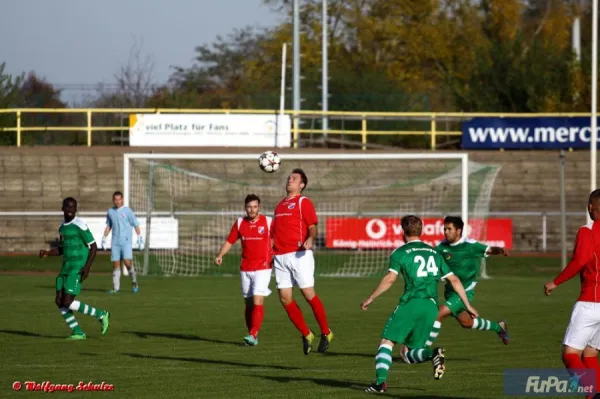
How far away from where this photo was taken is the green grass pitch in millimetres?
10914

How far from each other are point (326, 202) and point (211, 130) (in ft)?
18.1

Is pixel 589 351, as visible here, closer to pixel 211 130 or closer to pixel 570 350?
pixel 570 350

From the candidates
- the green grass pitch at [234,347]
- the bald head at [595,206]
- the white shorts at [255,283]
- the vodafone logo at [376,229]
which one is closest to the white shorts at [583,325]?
the bald head at [595,206]

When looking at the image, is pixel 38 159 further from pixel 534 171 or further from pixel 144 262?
pixel 534 171

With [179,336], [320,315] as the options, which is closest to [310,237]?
[320,315]

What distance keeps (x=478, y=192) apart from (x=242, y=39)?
44.5 metres

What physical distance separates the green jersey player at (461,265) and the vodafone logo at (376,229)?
1815cm

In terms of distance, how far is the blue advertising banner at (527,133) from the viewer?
131 feet

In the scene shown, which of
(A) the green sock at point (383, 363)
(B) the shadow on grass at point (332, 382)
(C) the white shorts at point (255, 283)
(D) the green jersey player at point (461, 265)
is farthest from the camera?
(C) the white shorts at point (255, 283)

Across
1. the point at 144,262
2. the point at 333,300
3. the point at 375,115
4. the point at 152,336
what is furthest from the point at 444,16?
the point at 152,336

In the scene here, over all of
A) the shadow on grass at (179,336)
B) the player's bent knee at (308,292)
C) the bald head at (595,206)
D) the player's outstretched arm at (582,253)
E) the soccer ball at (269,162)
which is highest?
the soccer ball at (269,162)

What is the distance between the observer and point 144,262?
28.5 m

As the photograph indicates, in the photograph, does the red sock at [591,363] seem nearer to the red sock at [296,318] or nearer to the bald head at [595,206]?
the bald head at [595,206]

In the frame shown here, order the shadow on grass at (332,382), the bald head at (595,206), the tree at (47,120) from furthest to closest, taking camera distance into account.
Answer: the tree at (47,120) < the shadow on grass at (332,382) < the bald head at (595,206)
